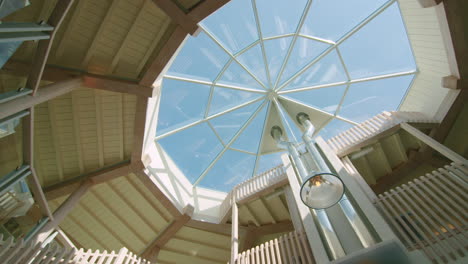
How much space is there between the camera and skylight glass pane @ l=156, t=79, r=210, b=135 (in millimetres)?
13117

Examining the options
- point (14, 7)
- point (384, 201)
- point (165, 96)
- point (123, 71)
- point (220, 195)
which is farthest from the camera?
point (220, 195)

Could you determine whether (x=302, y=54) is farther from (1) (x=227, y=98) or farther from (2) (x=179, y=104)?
(2) (x=179, y=104)

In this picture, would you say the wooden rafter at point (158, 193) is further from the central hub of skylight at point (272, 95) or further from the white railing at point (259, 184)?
the central hub of skylight at point (272, 95)

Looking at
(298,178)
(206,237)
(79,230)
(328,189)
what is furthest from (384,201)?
(79,230)

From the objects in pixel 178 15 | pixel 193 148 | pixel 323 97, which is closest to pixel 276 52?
pixel 323 97

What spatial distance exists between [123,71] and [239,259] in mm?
7748

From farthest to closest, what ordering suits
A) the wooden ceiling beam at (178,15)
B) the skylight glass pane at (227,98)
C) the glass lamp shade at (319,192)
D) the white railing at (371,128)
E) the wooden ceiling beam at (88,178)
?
the skylight glass pane at (227,98), the wooden ceiling beam at (88,178), the white railing at (371,128), the wooden ceiling beam at (178,15), the glass lamp shade at (319,192)

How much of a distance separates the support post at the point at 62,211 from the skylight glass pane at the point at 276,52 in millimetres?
9811

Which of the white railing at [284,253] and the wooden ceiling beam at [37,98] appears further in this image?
the white railing at [284,253]

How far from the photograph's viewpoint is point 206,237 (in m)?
14.1

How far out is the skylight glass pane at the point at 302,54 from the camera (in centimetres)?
1276

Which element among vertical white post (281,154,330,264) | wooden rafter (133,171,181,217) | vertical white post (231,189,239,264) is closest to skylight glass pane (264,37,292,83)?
vertical white post (281,154,330,264)

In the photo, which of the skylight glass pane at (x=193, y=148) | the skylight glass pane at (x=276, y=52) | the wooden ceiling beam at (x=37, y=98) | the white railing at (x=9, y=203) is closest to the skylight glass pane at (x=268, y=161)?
the skylight glass pane at (x=193, y=148)

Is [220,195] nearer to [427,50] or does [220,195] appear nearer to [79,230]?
[79,230]
